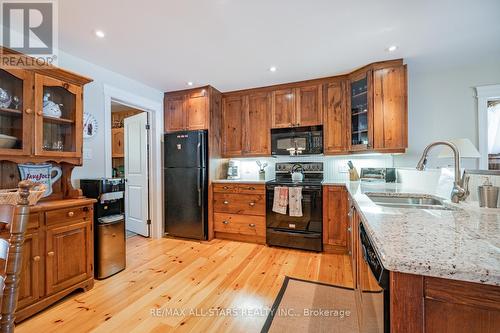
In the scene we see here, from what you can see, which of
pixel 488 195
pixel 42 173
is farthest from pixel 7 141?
pixel 488 195

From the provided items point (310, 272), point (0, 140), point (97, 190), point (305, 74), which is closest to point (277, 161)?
point (305, 74)

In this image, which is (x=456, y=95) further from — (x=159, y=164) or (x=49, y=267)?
(x=49, y=267)

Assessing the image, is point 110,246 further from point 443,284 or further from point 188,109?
point 443,284

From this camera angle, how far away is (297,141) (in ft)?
10.6

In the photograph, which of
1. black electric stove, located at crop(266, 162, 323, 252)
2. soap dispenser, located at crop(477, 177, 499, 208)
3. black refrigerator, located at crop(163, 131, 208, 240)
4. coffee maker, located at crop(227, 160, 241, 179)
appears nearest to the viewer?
soap dispenser, located at crop(477, 177, 499, 208)

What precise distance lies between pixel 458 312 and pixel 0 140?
109 inches

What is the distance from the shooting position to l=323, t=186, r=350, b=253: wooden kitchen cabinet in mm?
2740

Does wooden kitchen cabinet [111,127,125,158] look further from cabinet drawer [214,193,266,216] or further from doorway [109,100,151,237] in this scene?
cabinet drawer [214,193,266,216]

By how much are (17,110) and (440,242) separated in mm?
2790

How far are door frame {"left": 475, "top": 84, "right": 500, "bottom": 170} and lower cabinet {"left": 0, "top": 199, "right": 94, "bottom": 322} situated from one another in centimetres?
444

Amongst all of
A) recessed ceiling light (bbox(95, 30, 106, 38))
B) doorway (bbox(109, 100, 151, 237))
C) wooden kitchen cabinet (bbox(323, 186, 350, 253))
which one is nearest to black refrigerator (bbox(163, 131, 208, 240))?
doorway (bbox(109, 100, 151, 237))

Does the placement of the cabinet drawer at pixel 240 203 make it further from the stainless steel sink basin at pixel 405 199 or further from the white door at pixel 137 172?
the stainless steel sink basin at pixel 405 199

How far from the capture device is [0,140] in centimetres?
170

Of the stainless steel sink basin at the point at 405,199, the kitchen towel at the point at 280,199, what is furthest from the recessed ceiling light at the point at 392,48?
the kitchen towel at the point at 280,199
